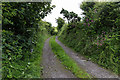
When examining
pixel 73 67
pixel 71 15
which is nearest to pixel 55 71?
pixel 73 67

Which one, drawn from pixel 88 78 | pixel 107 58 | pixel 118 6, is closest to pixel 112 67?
pixel 107 58

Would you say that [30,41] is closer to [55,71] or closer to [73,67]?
[55,71]

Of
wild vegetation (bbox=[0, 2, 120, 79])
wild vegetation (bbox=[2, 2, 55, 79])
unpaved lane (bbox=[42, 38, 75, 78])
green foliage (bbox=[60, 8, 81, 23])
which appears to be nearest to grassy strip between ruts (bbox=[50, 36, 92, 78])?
wild vegetation (bbox=[0, 2, 120, 79])

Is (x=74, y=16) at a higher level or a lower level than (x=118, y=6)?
higher

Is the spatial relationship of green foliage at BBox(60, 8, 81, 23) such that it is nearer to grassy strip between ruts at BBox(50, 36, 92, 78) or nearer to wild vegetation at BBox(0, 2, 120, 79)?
wild vegetation at BBox(0, 2, 120, 79)

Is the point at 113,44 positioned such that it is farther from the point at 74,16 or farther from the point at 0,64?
the point at 74,16

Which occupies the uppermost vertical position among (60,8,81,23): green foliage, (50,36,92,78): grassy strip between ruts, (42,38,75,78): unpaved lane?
(60,8,81,23): green foliage

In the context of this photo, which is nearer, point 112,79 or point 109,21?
point 112,79


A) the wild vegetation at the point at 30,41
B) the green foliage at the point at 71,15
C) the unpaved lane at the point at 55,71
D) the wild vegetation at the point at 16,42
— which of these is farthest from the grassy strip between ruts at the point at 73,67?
the green foliage at the point at 71,15

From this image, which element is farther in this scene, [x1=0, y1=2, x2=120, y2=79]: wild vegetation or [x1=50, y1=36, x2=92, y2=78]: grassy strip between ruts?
[x1=50, y1=36, x2=92, y2=78]: grassy strip between ruts

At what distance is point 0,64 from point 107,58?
811 cm

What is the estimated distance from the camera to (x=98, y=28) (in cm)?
932

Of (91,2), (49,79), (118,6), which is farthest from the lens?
(91,2)

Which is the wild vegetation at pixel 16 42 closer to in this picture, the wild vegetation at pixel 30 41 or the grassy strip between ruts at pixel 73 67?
the wild vegetation at pixel 30 41
